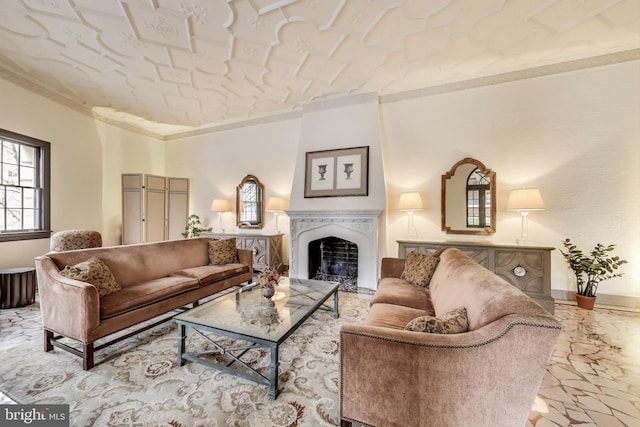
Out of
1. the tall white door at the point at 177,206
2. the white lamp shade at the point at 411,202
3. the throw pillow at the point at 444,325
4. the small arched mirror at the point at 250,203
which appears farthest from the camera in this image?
the tall white door at the point at 177,206

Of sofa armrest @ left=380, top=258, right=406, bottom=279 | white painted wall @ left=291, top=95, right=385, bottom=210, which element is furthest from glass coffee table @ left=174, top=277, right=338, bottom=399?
white painted wall @ left=291, top=95, right=385, bottom=210

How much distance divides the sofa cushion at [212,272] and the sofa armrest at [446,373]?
233cm

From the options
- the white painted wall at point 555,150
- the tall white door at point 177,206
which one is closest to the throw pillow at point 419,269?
the white painted wall at point 555,150

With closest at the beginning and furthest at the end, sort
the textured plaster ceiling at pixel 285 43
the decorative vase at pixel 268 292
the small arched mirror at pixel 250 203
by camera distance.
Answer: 1. the decorative vase at pixel 268 292
2. the textured plaster ceiling at pixel 285 43
3. the small arched mirror at pixel 250 203

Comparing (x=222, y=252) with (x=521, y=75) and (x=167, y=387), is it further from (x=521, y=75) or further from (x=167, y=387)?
(x=521, y=75)

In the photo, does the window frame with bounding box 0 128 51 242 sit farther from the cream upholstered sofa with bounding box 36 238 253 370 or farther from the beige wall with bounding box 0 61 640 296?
the cream upholstered sofa with bounding box 36 238 253 370

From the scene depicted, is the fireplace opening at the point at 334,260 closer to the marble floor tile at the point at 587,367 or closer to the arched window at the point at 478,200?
the arched window at the point at 478,200

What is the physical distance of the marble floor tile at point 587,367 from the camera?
4.96 feet

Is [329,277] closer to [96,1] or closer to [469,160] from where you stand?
[469,160]

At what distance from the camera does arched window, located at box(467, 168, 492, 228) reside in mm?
3801

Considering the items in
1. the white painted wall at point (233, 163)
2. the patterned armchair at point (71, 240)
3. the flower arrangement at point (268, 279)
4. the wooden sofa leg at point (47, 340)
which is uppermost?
the white painted wall at point (233, 163)

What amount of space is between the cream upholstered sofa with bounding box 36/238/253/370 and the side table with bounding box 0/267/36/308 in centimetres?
148

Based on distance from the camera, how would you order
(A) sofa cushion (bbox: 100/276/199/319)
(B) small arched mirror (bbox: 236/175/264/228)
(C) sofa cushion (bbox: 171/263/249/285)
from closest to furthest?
1. (A) sofa cushion (bbox: 100/276/199/319)
2. (C) sofa cushion (bbox: 171/263/249/285)
3. (B) small arched mirror (bbox: 236/175/264/228)

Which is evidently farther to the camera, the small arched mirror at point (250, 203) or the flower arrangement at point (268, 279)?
the small arched mirror at point (250, 203)
